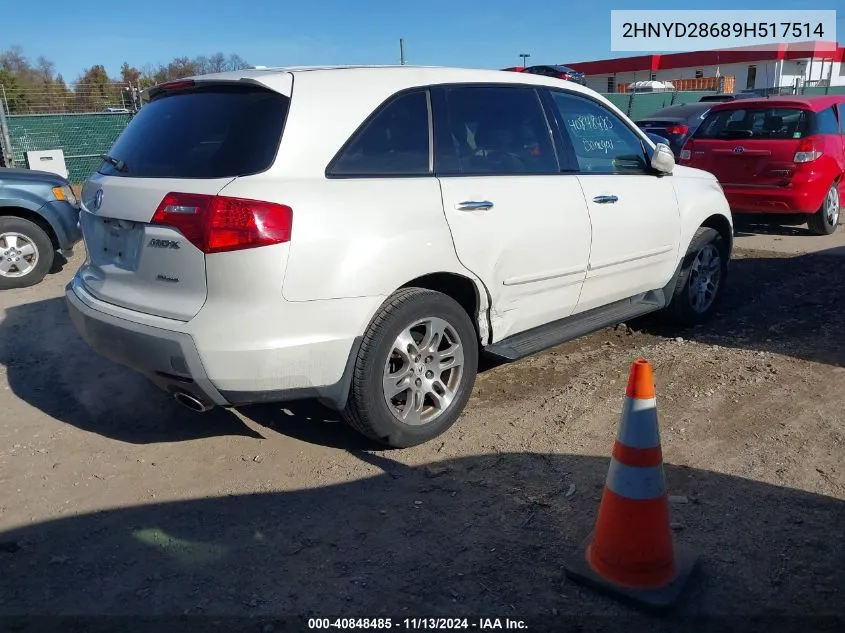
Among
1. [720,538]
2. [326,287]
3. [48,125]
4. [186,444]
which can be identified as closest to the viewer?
[720,538]

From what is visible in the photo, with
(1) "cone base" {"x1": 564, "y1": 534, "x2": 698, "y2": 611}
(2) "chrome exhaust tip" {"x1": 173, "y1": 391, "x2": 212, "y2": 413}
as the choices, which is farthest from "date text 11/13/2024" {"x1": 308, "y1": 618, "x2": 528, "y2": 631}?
(2) "chrome exhaust tip" {"x1": 173, "y1": 391, "x2": 212, "y2": 413}

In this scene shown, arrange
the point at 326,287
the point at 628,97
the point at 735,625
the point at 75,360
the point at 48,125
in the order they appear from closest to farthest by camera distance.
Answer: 1. the point at 735,625
2. the point at 326,287
3. the point at 75,360
4. the point at 48,125
5. the point at 628,97

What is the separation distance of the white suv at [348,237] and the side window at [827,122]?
6.00m

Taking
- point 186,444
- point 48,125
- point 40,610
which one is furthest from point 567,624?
point 48,125

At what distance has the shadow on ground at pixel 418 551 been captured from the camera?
8.59 feet

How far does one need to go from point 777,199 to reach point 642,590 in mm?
7650

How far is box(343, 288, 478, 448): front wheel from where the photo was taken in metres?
3.46

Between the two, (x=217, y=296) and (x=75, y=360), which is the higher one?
(x=217, y=296)

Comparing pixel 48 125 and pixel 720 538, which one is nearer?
pixel 720 538

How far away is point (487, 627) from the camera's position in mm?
2504

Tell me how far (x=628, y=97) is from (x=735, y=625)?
27670mm

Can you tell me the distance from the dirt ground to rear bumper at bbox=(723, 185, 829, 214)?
4279mm

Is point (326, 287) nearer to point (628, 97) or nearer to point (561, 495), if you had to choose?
point (561, 495)

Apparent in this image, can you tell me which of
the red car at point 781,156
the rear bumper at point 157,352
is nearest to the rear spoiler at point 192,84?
the rear bumper at point 157,352
